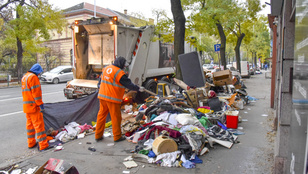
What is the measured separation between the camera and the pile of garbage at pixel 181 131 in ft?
14.2

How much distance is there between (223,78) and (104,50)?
5098mm

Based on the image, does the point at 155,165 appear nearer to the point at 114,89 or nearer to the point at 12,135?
the point at 114,89

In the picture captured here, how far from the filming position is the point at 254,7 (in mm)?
19641

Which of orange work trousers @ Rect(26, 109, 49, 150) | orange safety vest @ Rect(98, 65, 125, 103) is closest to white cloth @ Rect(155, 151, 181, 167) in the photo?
orange safety vest @ Rect(98, 65, 125, 103)

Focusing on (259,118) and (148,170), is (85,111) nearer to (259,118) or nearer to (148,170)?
(148,170)

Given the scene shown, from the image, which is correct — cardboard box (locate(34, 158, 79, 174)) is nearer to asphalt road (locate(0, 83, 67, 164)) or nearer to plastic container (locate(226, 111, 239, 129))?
asphalt road (locate(0, 83, 67, 164))

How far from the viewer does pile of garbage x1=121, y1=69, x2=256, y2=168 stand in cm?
434

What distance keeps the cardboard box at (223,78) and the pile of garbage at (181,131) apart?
7.98ft

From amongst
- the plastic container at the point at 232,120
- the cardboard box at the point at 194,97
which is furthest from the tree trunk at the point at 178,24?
the plastic container at the point at 232,120

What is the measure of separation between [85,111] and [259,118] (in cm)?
534

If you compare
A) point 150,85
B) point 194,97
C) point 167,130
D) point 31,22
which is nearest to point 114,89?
point 167,130

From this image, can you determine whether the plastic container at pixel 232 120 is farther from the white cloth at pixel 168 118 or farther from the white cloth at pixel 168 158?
the white cloth at pixel 168 158

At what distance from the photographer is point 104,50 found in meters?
9.00

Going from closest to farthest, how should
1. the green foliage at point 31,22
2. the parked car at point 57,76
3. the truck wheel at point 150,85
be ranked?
the truck wheel at point 150,85 → the green foliage at point 31,22 → the parked car at point 57,76
